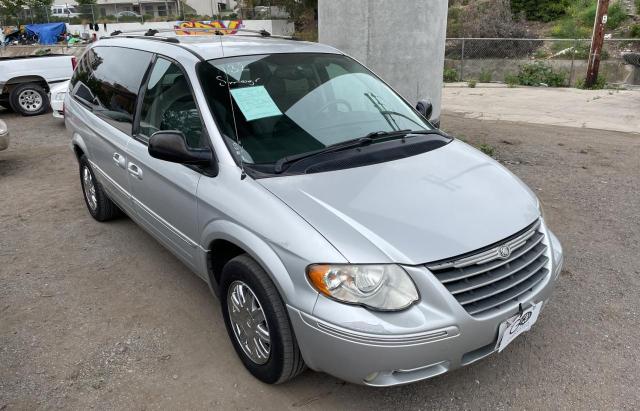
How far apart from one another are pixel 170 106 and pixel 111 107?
104 centimetres

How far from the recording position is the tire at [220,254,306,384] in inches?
96.9

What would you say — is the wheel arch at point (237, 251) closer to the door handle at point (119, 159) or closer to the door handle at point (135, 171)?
the door handle at point (135, 171)

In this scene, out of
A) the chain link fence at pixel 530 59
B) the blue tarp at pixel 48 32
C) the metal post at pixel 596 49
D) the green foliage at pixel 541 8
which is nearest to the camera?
the metal post at pixel 596 49

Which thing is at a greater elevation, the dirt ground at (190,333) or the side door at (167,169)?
the side door at (167,169)

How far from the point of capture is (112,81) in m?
4.23

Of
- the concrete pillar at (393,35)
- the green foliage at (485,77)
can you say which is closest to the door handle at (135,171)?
the concrete pillar at (393,35)

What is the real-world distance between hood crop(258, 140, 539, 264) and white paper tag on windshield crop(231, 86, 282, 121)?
0.58m

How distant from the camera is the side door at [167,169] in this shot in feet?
10.2

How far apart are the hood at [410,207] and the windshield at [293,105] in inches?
14.4

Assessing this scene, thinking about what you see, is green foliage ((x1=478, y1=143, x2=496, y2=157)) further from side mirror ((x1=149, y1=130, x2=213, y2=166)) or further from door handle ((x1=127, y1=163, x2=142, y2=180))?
side mirror ((x1=149, y1=130, x2=213, y2=166))

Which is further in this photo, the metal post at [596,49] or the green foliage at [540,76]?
the green foliage at [540,76]

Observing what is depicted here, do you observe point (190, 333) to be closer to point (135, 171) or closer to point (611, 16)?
point (135, 171)

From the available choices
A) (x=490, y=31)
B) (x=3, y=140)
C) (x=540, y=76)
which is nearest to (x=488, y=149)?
(x=3, y=140)

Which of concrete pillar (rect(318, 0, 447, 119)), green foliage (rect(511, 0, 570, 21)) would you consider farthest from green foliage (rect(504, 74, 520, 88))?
green foliage (rect(511, 0, 570, 21))
